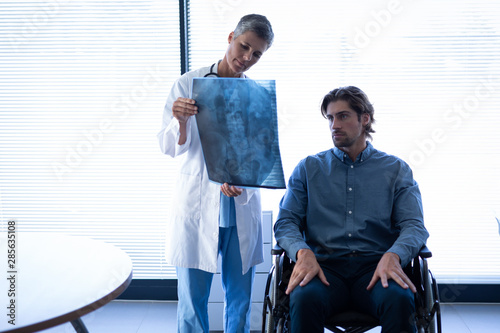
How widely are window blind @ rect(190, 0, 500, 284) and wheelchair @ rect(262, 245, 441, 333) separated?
4.18ft

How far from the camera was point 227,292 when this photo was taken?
1.90m

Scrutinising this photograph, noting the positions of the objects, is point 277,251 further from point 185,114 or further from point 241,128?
point 185,114

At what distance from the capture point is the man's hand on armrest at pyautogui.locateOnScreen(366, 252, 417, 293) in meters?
1.67

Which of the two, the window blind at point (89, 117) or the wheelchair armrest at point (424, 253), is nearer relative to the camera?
the wheelchair armrest at point (424, 253)

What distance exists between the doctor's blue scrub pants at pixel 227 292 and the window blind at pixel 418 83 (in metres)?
1.23

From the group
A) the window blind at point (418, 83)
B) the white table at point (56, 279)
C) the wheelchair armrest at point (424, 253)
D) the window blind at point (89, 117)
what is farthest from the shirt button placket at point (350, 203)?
the window blind at point (89, 117)

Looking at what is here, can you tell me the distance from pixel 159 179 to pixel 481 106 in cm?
208

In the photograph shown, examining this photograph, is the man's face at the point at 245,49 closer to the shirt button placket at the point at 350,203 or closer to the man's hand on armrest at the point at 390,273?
the shirt button placket at the point at 350,203

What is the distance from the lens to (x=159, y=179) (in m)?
3.05

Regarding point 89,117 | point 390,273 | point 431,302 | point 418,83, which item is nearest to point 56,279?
point 390,273

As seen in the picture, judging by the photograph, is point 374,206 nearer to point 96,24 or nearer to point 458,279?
point 458,279

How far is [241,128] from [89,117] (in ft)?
5.65

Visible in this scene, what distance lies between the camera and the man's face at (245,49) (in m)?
1.66

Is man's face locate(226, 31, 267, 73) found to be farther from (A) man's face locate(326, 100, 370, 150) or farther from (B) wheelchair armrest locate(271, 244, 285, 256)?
(B) wheelchair armrest locate(271, 244, 285, 256)
